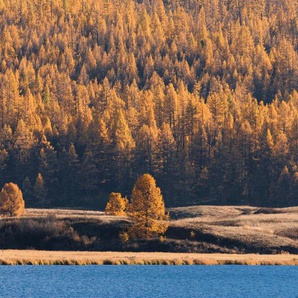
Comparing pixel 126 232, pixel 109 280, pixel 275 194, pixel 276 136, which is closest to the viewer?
pixel 109 280

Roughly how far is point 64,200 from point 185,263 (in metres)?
95.8

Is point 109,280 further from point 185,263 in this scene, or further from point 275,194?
point 275,194

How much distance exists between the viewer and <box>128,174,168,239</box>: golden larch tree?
339ft

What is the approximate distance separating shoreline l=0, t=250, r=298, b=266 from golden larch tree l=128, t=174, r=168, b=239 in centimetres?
668

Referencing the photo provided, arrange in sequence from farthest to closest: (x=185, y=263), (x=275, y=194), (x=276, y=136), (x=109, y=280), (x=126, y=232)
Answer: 1. (x=276, y=136)
2. (x=275, y=194)
3. (x=126, y=232)
4. (x=185, y=263)
5. (x=109, y=280)

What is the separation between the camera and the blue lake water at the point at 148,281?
232ft

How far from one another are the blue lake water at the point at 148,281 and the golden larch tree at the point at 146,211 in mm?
13546

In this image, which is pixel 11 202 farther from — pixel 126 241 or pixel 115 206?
pixel 126 241

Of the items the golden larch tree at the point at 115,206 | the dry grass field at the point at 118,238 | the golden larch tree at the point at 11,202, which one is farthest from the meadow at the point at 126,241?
the golden larch tree at the point at 11,202

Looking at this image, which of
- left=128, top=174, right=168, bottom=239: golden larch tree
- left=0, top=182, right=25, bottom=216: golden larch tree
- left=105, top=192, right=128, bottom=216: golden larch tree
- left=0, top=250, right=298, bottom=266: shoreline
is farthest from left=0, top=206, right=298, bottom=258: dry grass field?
left=0, top=182, right=25, bottom=216: golden larch tree

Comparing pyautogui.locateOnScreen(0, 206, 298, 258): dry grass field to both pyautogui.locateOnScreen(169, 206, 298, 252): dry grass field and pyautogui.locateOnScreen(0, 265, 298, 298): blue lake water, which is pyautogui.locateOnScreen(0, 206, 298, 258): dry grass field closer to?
pyautogui.locateOnScreen(169, 206, 298, 252): dry grass field

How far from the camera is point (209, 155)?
639 ft

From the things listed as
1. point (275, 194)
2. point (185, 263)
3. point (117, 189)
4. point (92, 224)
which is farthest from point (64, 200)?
point (185, 263)

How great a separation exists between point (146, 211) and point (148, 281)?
2572 cm
